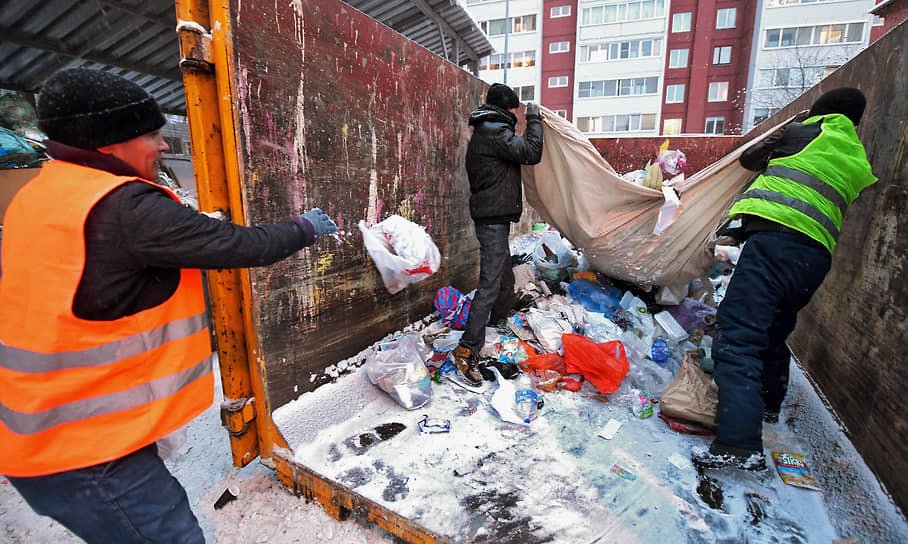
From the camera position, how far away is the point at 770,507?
1.53m

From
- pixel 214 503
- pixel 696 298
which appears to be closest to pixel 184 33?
pixel 214 503

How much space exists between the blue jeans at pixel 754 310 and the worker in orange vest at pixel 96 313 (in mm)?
2081

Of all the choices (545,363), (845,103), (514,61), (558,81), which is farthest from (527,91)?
(545,363)

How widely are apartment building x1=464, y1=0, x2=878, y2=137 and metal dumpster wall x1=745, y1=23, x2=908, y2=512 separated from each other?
18131mm

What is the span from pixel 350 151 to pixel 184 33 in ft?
2.67

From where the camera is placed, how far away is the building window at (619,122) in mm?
21156

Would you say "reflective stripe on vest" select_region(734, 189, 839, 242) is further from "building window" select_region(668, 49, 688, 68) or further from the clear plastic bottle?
"building window" select_region(668, 49, 688, 68)

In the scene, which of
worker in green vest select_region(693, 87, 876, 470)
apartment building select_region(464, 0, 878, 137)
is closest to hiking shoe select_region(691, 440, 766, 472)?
worker in green vest select_region(693, 87, 876, 470)

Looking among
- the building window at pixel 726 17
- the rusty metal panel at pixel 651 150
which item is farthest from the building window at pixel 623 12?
the rusty metal panel at pixel 651 150

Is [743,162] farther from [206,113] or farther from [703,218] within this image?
[206,113]

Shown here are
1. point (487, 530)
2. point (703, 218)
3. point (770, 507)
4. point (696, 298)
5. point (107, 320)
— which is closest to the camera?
point (107, 320)

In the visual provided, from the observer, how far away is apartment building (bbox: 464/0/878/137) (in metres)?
17.9

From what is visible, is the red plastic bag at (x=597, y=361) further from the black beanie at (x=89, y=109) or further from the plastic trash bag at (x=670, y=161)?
the black beanie at (x=89, y=109)

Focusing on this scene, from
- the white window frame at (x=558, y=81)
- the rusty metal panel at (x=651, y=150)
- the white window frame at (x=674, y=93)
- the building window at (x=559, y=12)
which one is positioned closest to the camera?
the rusty metal panel at (x=651, y=150)
